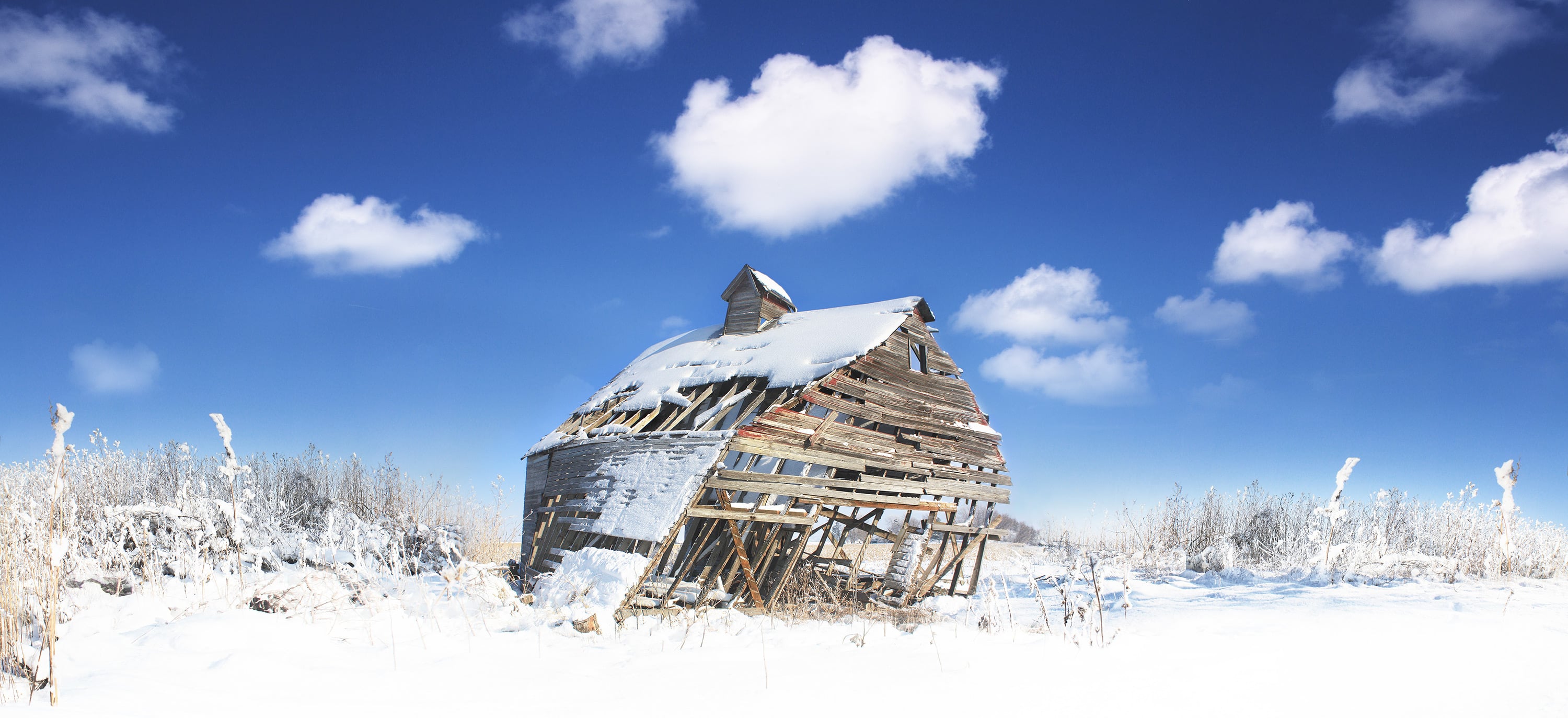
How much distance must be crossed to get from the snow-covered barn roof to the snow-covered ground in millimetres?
4542

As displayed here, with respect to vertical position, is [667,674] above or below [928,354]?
below

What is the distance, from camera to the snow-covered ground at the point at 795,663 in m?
5.59

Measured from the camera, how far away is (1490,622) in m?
7.84

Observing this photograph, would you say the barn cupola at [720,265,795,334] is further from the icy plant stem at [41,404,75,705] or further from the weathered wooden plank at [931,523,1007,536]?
the icy plant stem at [41,404,75,705]

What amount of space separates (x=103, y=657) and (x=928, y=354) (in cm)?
1225

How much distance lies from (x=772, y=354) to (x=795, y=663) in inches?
287

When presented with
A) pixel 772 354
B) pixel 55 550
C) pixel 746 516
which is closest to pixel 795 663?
pixel 746 516

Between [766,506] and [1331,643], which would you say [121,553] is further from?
[1331,643]

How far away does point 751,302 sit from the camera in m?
16.6

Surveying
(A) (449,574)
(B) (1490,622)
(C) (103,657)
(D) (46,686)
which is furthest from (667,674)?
(B) (1490,622)

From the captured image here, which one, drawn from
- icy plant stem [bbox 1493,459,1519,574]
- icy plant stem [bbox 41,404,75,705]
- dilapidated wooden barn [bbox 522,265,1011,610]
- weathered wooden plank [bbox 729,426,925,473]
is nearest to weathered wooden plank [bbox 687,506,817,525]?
dilapidated wooden barn [bbox 522,265,1011,610]

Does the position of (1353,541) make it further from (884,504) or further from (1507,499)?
(884,504)

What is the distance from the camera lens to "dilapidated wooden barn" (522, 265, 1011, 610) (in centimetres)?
1034

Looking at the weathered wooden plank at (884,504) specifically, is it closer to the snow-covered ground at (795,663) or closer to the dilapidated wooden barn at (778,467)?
the dilapidated wooden barn at (778,467)
